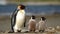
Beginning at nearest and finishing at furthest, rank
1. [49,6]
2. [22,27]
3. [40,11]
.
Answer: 1. [22,27]
2. [40,11]
3. [49,6]

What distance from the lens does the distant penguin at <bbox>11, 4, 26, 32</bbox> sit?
6.10 feet

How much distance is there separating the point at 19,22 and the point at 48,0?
12.7ft

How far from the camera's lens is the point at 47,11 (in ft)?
16.8

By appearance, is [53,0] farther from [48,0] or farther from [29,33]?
[29,33]

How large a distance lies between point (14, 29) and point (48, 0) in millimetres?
3839

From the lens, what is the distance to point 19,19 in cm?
186

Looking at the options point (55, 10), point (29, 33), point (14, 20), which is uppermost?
point (55, 10)

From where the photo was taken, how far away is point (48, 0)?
563cm

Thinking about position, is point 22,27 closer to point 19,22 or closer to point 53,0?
point 19,22

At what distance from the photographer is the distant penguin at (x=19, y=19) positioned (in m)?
1.86

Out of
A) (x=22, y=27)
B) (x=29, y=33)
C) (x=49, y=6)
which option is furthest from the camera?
(x=49, y=6)

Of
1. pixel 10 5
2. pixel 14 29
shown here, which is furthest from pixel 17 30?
pixel 10 5

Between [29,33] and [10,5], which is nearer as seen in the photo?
[29,33]

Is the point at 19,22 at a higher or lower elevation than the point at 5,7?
lower
